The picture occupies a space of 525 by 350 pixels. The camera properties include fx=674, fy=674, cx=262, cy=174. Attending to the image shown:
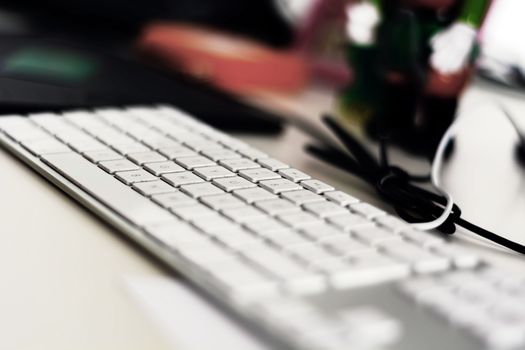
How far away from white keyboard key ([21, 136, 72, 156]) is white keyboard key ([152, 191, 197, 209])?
100 millimetres

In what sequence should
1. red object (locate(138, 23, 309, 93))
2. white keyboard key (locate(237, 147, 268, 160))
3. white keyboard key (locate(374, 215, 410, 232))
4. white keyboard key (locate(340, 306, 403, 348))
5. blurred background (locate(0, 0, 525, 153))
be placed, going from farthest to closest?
red object (locate(138, 23, 309, 93)) < blurred background (locate(0, 0, 525, 153)) < white keyboard key (locate(237, 147, 268, 160)) < white keyboard key (locate(374, 215, 410, 232)) < white keyboard key (locate(340, 306, 403, 348))

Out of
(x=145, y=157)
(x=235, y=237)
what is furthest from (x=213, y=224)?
(x=145, y=157)

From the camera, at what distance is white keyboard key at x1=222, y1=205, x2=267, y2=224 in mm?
343

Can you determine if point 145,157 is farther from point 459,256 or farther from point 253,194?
point 459,256

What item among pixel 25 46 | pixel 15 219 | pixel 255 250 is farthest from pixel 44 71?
pixel 255 250

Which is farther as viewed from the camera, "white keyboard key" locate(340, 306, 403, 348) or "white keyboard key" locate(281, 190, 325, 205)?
"white keyboard key" locate(281, 190, 325, 205)

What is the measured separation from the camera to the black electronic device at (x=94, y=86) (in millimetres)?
555

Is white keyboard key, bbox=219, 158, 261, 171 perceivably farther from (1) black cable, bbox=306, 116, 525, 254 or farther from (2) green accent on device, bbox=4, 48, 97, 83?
(2) green accent on device, bbox=4, 48, 97, 83

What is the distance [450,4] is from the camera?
1.99 feet

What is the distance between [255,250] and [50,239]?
12 centimetres

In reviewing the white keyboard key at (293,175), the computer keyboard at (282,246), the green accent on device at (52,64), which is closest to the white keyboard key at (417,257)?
the computer keyboard at (282,246)

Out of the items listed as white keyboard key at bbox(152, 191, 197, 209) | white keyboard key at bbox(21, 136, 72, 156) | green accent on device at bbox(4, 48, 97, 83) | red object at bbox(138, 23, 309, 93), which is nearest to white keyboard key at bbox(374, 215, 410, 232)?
white keyboard key at bbox(152, 191, 197, 209)

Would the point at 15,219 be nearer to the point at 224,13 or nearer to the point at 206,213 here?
the point at 206,213

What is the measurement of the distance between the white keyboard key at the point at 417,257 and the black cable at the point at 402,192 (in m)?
0.10
